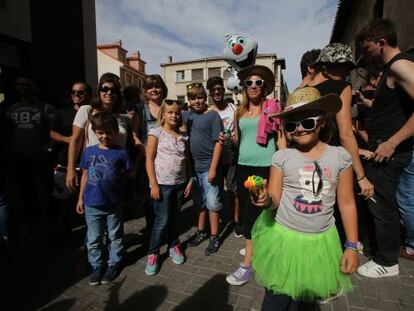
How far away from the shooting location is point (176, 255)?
303 cm

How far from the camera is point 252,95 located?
8.52ft

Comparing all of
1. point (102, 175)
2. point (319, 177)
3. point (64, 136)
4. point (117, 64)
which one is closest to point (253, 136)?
point (319, 177)

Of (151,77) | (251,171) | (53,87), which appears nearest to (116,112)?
(151,77)

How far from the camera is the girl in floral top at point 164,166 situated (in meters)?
2.76

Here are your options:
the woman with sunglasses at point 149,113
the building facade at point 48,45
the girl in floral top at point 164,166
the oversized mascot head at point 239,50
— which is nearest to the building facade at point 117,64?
the building facade at point 48,45

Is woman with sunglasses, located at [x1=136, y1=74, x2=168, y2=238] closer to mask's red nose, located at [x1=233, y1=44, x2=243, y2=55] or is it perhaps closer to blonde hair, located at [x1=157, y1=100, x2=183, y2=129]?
blonde hair, located at [x1=157, y1=100, x2=183, y2=129]

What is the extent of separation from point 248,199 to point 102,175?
1.39 meters

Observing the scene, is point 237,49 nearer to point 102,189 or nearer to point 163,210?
point 163,210

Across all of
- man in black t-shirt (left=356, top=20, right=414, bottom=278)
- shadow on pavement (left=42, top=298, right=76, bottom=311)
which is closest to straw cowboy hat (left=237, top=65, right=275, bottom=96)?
man in black t-shirt (left=356, top=20, right=414, bottom=278)

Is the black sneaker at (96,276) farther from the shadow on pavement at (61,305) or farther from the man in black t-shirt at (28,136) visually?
the man in black t-shirt at (28,136)

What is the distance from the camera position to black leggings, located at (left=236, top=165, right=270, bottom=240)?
8.01ft

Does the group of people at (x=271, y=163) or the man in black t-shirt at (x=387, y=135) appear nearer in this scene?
the group of people at (x=271, y=163)

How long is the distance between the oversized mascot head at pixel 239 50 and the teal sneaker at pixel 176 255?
130 inches

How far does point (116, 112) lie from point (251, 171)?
1671 mm
